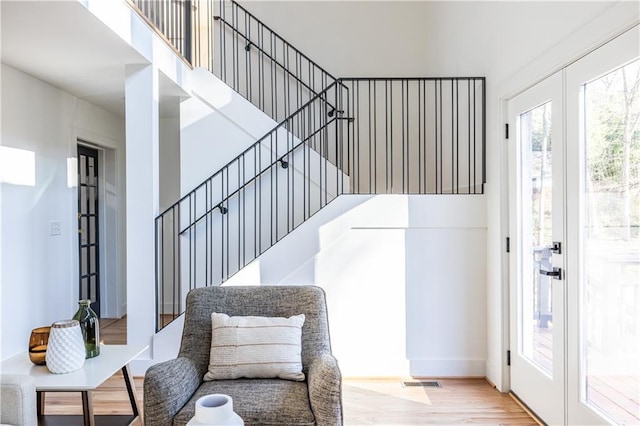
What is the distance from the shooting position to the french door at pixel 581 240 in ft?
6.15

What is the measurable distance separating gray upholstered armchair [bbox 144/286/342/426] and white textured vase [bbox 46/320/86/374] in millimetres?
426

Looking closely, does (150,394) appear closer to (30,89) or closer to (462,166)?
(30,89)

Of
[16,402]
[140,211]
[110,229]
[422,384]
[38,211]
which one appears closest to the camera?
[16,402]

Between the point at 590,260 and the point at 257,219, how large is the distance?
2.98 meters

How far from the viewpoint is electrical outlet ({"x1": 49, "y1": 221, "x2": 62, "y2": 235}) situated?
381cm

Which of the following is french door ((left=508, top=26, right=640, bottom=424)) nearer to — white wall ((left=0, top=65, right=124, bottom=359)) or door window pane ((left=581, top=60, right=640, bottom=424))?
door window pane ((left=581, top=60, right=640, bottom=424))

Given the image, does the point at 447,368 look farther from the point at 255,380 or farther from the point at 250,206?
the point at 250,206

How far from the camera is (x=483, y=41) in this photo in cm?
346

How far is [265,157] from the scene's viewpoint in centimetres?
428

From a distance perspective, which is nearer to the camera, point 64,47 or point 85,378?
point 85,378

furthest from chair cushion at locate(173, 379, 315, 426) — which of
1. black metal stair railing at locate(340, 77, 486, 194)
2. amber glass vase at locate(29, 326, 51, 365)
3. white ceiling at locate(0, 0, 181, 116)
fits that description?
black metal stair railing at locate(340, 77, 486, 194)

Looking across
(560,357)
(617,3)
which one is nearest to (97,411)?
(560,357)

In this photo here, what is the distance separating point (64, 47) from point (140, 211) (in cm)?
127

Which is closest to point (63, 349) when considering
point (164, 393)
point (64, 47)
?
Result: point (164, 393)
